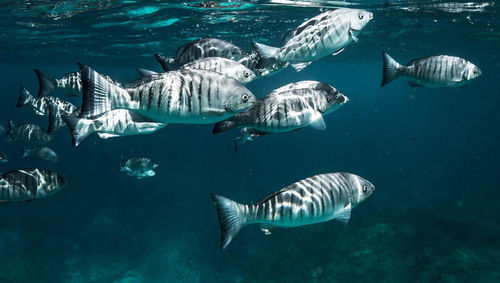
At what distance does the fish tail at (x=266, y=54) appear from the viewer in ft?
14.2

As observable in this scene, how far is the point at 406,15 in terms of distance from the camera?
1912cm

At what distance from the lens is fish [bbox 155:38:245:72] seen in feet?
15.3

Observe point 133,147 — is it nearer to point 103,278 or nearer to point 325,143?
point 103,278

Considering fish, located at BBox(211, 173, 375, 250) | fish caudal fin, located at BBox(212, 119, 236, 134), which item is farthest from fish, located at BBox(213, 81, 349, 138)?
fish, located at BBox(211, 173, 375, 250)

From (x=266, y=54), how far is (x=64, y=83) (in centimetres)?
419

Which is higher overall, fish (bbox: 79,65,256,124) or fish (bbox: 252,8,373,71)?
fish (bbox: 252,8,373,71)

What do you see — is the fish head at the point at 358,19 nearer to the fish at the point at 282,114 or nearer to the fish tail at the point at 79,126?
the fish at the point at 282,114

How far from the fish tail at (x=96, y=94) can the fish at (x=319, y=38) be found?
78.7 inches

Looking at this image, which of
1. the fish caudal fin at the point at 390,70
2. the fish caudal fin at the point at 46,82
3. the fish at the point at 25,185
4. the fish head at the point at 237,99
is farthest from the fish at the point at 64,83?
the fish caudal fin at the point at 390,70

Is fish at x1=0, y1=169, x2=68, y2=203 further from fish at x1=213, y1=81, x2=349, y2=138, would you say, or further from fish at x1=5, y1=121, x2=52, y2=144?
fish at x1=213, y1=81, x2=349, y2=138

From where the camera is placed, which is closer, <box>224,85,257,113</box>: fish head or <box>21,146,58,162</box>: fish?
<box>224,85,257,113</box>: fish head

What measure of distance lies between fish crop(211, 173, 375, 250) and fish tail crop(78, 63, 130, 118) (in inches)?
61.7

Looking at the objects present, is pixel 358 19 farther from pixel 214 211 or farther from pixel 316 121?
pixel 214 211

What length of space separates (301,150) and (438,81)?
60.9 meters
